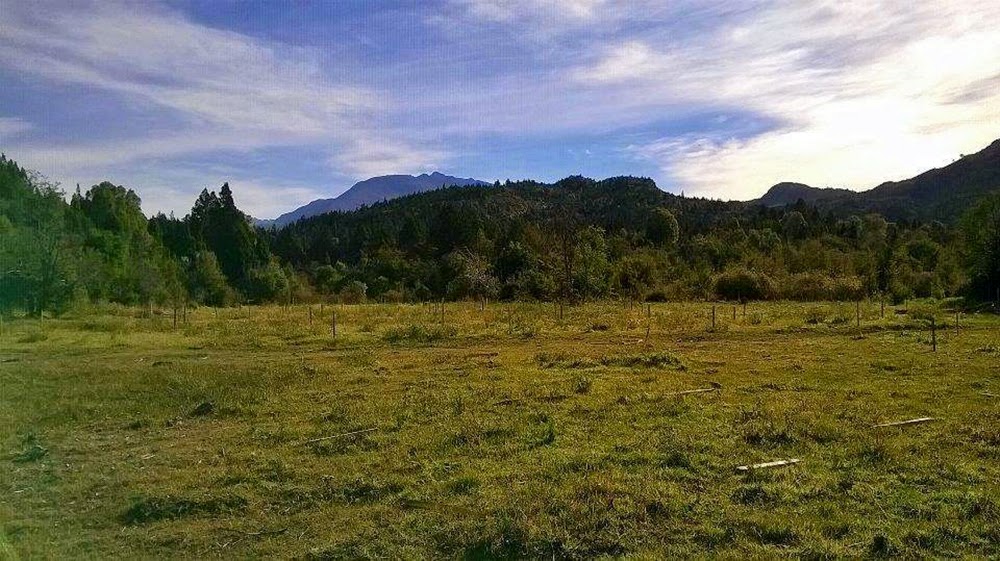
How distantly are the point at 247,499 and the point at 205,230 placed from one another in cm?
7749

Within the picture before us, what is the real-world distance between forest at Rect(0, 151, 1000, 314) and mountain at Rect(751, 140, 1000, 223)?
68.0 ft

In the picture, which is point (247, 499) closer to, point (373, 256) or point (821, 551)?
point (821, 551)

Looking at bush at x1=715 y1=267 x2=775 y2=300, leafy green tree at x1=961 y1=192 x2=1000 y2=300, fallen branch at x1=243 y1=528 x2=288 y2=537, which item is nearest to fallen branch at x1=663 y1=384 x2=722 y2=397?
fallen branch at x1=243 y1=528 x2=288 y2=537

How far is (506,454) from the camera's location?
31.4 feet

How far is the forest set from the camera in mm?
35594

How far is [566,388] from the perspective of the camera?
14305 millimetres

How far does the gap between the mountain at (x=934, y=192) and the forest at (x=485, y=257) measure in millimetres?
20724

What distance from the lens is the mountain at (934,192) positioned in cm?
9512

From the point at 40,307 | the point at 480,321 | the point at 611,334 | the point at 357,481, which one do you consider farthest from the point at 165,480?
→ the point at 40,307

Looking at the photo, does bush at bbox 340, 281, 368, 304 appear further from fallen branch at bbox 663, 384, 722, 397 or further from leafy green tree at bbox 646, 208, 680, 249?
fallen branch at bbox 663, 384, 722, 397

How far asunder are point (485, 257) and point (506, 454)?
5013 cm

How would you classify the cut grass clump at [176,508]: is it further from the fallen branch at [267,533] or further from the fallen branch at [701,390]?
the fallen branch at [701,390]

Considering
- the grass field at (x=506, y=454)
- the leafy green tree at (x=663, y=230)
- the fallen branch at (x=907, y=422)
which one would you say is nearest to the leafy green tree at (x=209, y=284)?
the grass field at (x=506, y=454)

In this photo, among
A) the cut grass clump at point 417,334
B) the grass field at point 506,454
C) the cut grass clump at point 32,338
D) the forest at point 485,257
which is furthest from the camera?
the forest at point 485,257
